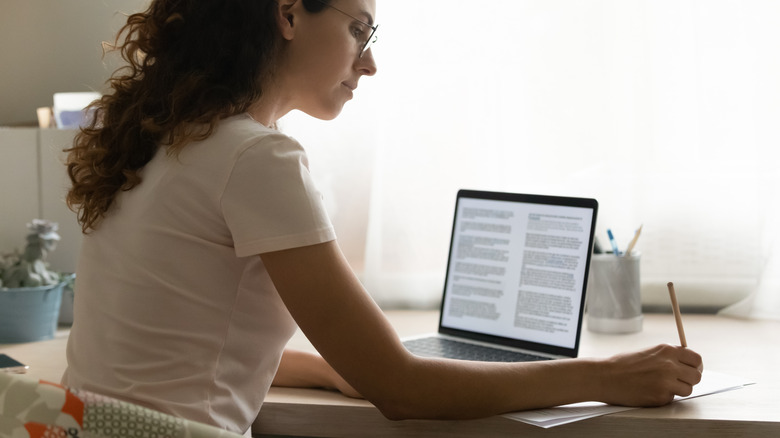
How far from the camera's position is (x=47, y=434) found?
697 mm

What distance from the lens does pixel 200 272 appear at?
92 centimetres

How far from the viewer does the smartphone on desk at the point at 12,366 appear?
1.32 m

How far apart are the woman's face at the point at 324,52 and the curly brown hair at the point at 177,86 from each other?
3 centimetres

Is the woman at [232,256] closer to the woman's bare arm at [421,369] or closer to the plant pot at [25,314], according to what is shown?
the woman's bare arm at [421,369]

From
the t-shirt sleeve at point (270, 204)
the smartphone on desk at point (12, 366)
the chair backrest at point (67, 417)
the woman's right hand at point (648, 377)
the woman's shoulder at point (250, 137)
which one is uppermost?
the woman's shoulder at point (250, 137)

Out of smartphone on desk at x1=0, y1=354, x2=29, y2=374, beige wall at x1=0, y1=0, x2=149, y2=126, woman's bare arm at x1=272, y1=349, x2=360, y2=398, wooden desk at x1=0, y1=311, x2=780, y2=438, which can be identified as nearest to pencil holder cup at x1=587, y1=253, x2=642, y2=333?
wooden desk at x1=0, y1=311, x2=780, y2=438

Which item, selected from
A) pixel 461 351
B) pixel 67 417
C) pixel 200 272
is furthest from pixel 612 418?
pixel 67 417

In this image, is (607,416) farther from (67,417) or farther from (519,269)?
(67,417)

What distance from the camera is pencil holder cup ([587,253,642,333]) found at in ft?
5.12

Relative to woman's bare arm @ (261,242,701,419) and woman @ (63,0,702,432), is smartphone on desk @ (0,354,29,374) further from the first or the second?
woman's bare arm @ (261,242,701,419)

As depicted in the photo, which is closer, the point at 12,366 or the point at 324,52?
the point at 324,52

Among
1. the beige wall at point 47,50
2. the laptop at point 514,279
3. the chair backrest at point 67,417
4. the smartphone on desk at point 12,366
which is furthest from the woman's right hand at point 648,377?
the beige wall at point 47,50

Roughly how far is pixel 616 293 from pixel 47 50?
1.34 meters

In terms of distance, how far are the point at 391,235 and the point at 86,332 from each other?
0.95 meters
